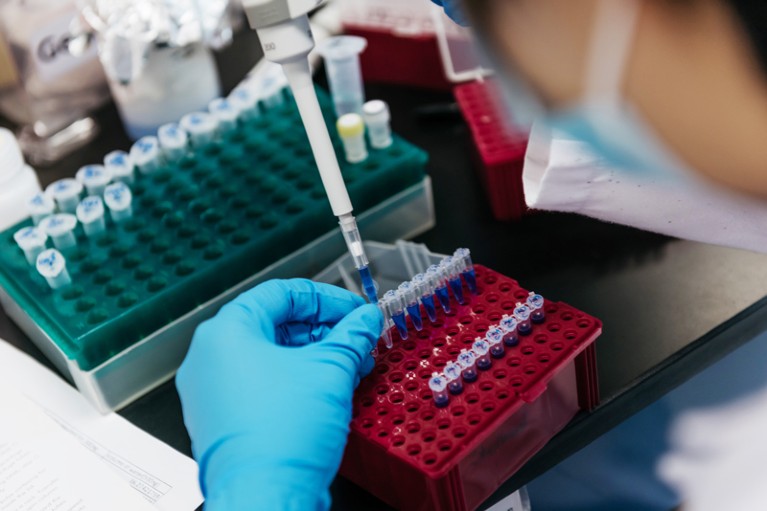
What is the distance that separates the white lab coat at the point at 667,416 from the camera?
34.7 inches

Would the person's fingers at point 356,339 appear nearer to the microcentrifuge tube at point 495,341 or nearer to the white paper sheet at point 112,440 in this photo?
the microcentrifuge tube at point 495,341

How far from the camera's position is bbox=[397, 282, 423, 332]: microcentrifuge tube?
3.22ft

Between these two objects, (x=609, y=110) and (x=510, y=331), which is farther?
(x=510, y=331)

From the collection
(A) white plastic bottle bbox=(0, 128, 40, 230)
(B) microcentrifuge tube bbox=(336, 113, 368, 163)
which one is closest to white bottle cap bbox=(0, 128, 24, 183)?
(A) white plastic bottle bbox=(0, 128, 40, 230)

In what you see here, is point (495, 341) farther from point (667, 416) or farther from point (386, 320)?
point (667, 416)

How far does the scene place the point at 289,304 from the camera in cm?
96

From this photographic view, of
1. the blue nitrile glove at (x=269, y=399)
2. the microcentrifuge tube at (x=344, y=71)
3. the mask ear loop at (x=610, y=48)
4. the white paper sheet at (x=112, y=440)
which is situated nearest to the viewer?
the mask ear loop at (x=610, y=48)

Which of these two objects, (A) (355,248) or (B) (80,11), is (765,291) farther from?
(B) (80,11)

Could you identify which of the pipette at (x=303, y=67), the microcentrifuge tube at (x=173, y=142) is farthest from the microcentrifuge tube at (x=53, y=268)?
the pipette at (x=303, y=67)

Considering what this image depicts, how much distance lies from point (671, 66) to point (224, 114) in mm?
902

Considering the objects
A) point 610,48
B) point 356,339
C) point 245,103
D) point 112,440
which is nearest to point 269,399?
point 356,339

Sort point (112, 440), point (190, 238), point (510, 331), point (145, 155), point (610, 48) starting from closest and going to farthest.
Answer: point (610, 48)
point (510, 331)
point (112, 440)
point (190, 238)
point (145, 155)

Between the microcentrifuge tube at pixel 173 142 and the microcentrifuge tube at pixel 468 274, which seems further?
the microcentrifuge tube at pixel 173 142

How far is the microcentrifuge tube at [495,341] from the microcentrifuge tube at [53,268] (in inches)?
21.4
